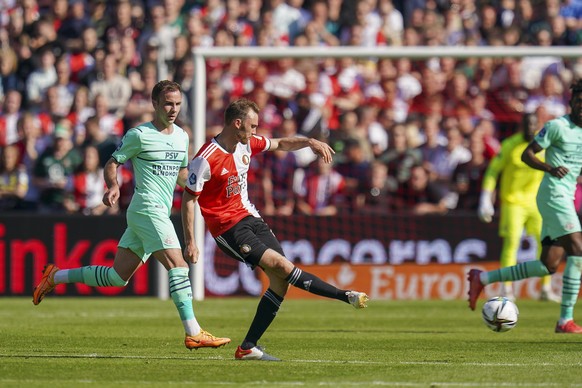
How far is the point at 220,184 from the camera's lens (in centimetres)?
985

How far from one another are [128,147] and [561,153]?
199 inches

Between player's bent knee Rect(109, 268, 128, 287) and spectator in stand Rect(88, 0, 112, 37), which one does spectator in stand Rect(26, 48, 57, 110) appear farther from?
player's bent knee Rect(109, 268, 128, 287)

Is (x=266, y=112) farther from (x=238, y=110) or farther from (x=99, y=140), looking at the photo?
(x=238, y=110)

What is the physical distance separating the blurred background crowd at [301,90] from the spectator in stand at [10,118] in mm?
24

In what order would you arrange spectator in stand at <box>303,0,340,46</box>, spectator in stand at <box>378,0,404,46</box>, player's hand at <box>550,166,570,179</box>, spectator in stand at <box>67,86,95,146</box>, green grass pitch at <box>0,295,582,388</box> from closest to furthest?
green grass pitch at <box>0,295,582,388</box>
player's hand at <box>550,166,570,179</box>
spectator in stand at <box>67,86,95,146</box>
spectator in stand at <box>303,0,340,46</box>
spectator in stand at <box>378,0,404,46</box>

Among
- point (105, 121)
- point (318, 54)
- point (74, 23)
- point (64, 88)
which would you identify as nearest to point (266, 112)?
point (318, 54)

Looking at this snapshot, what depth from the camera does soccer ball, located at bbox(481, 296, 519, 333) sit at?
1146 centimetres

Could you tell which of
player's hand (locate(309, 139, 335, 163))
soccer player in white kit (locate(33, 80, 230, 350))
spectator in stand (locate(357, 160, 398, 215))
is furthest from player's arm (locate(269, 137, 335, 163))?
spectator in stand (locate(357, 160, 398, 215))

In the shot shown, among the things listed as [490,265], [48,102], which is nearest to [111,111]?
[48,102]

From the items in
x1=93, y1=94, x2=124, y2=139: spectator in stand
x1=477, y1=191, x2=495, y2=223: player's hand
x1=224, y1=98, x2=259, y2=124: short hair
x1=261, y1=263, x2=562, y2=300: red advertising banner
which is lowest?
x1=261, y1=263, x2=562, y2=300: red advertising banner

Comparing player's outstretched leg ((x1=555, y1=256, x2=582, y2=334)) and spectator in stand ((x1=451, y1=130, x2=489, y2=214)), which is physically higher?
spectator in stand ((x1=451, y1=130, x2=489, y2=214))

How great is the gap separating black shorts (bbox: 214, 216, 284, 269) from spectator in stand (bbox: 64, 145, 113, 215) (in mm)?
9701

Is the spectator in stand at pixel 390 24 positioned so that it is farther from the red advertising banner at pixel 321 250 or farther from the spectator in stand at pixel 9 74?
the spectator in stand at pixel 9 74

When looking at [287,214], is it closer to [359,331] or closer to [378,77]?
[378,77]
